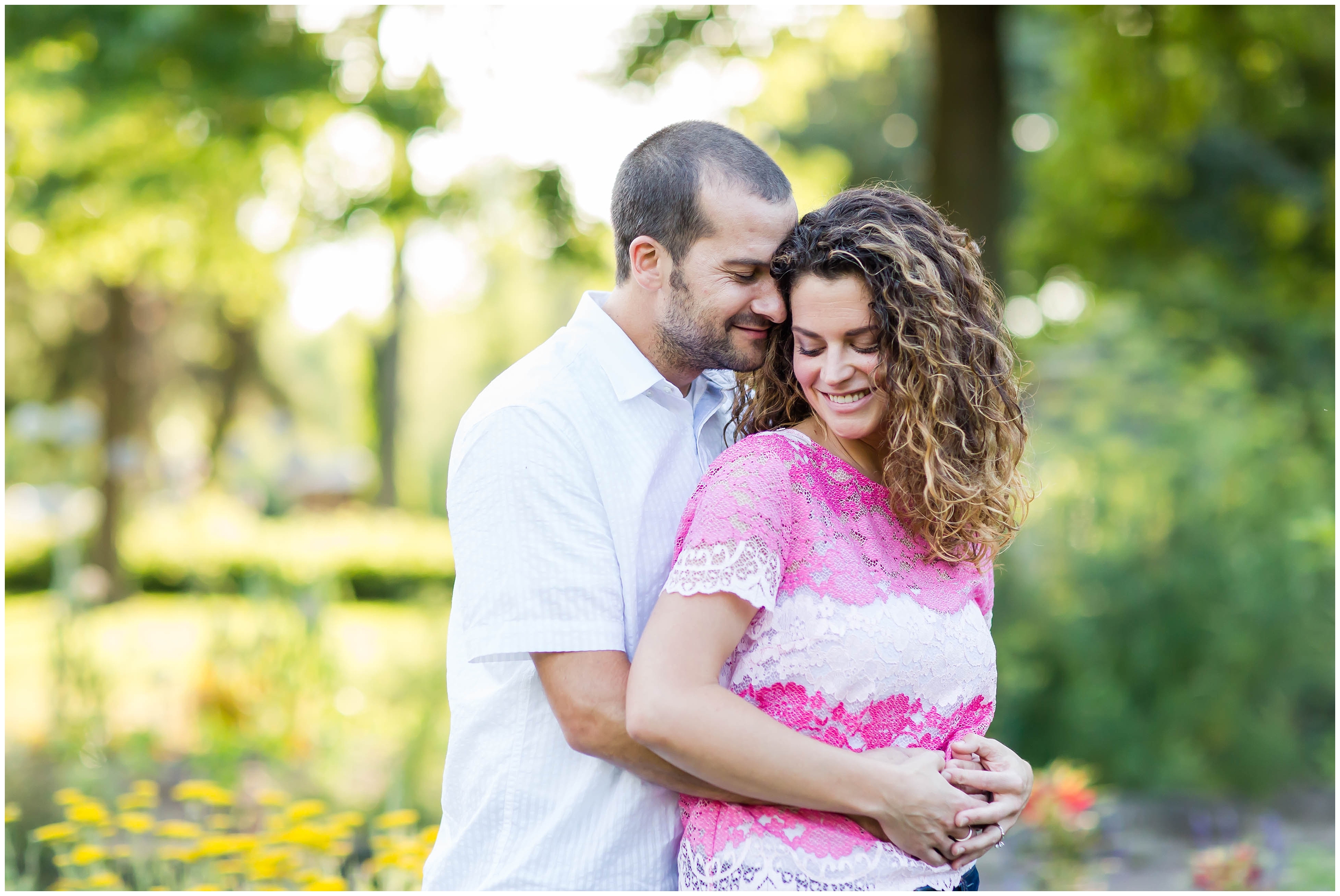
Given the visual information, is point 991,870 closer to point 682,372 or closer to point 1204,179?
point 682,372

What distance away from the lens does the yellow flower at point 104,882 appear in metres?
3.04

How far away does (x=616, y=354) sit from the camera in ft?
6.77

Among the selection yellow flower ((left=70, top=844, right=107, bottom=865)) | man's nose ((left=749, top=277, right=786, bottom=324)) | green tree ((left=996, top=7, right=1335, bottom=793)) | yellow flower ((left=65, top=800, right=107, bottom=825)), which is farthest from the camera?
green tree ((left=996, top=7, right=1335, bottom=793))

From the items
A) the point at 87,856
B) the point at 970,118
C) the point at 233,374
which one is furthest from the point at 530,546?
the point at 233,374

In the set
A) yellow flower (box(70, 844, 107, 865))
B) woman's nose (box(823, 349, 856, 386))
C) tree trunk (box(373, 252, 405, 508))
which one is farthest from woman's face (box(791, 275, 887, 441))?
tree trunk (box(373, 252, 405, 508))

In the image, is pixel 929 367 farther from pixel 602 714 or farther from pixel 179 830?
pixel 179 830

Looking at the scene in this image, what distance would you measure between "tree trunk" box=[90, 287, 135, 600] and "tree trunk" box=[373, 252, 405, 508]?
313 inches

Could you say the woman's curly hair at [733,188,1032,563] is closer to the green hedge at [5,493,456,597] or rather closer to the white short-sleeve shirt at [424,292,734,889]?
the white short-sleeve shirt at [424,292,734,889]

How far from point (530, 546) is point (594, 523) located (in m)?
0.12

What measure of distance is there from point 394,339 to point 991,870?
17238 millimetres

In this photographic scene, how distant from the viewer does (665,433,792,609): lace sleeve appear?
1.69 metres

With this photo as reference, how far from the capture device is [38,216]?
6.98 meters

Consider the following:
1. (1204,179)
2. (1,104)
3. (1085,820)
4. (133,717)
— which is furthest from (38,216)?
(1204,179)

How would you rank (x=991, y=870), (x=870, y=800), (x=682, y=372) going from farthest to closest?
(x=991, y=870), (x=682, y=372), (x=870, y=800)
